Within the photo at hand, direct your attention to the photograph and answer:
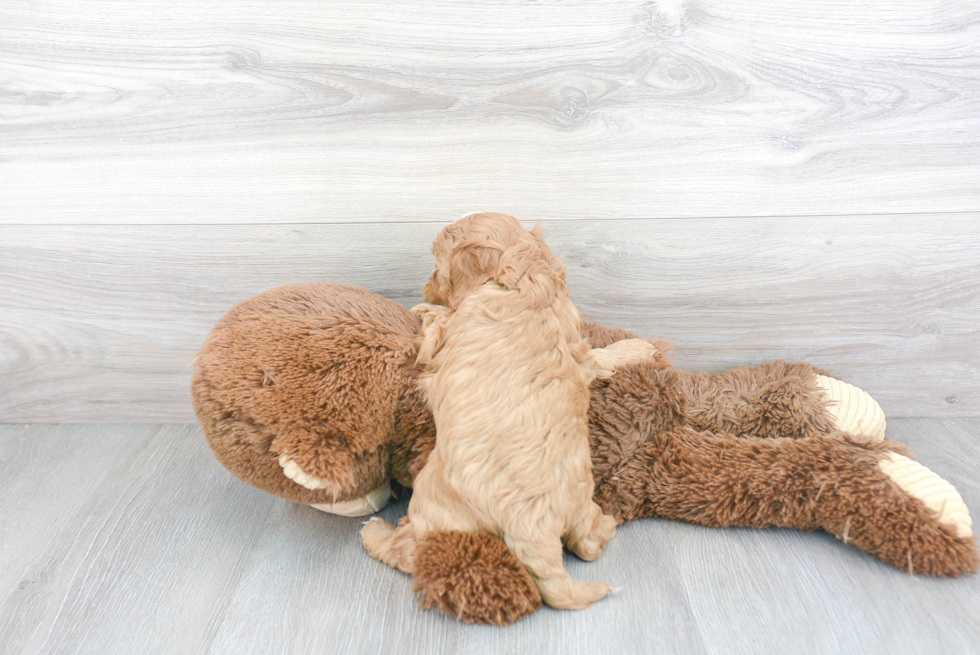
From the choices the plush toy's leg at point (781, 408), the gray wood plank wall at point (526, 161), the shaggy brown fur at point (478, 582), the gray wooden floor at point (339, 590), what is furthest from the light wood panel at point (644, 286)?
the shaggy brown fur at point (478, 582)

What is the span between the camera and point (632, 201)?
1.12 m

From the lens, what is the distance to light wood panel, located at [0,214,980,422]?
44.9 inches

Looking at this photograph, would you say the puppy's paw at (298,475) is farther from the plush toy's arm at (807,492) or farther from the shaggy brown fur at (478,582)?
the plush toy's arm at (807,492)

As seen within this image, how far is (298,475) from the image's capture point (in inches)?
33.8

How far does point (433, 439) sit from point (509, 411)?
211 millimetres

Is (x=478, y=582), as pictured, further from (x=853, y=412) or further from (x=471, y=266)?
(x=853, y=412)

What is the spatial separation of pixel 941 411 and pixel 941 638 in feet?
2.10

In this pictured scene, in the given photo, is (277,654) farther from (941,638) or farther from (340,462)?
(941,638)

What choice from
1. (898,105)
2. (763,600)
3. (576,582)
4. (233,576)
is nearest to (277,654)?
(233,576)

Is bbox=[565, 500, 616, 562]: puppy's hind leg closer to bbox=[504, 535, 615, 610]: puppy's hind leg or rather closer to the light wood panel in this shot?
bbox=[504, 535, 615, 610]: puppy's hind leg

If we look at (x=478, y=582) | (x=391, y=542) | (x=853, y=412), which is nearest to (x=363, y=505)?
(x=391, y=542)

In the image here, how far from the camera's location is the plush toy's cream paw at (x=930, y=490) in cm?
85

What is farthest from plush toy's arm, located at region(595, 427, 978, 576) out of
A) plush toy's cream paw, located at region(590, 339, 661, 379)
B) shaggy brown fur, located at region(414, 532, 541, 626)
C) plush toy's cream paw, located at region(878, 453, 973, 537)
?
shaggy brown fur, located at region(414, 532, 541, 626)

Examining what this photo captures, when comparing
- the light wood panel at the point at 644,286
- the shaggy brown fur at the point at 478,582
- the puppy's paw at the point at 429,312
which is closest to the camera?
the shaggy brown fur at the point at 478,582
